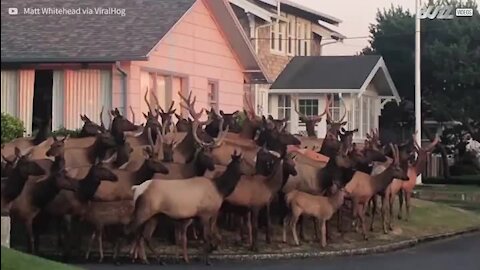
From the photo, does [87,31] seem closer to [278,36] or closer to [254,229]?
[254,229]

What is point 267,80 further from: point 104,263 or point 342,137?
point 104,263

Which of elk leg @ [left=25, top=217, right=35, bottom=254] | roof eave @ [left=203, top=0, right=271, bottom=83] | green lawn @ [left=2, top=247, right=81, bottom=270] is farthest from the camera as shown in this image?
roof eave @ [left=203, top=0, right=271, bottom=83]

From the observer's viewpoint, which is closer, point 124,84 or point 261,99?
point 124,84

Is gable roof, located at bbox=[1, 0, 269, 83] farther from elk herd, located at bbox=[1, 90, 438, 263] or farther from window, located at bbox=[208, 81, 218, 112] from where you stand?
window, located at bbox=[208, 81, 218, 112]

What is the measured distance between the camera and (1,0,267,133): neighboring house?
25.3 m

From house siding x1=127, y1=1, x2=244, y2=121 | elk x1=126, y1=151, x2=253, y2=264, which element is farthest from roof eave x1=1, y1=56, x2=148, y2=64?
elk x1=126, y1=151, x2=253, y2=264

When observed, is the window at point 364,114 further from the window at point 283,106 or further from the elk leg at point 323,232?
the elk leg at point 323,232

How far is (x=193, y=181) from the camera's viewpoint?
56.8 feet

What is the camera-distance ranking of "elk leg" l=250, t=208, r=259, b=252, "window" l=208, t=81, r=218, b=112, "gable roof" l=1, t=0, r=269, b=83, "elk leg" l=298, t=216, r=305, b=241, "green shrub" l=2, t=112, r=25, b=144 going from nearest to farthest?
1. "elk leg" l=250, t=208, r=259, b=252
2. "elk leg" l=298, t=216, r=305, b=241
3. "green shrub" l=2, t=112, r=25, b=144
4. "gable roof" l=1, t=0, r=269, b=83
5. "window" l=208, t=81, r=218, b=112

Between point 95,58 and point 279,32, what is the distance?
19.9 metres

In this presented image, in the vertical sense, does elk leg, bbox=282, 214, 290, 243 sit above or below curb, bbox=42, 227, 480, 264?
above

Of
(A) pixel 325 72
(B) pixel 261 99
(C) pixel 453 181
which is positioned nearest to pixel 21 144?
(B) pixel 261 99

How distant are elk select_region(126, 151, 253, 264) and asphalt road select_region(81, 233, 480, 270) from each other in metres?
0.67

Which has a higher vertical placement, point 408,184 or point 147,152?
point 147,152
